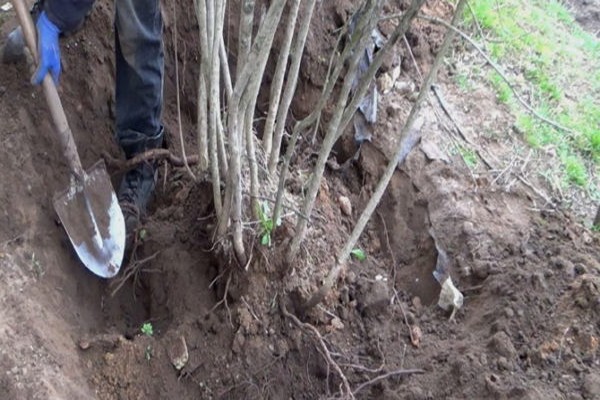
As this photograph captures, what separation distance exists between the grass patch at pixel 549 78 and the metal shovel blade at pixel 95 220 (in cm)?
185

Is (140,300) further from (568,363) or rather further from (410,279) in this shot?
(568,363)

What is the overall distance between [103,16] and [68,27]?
1.89 ft

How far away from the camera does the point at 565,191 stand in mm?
3248

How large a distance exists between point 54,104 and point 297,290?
1098 millimetres

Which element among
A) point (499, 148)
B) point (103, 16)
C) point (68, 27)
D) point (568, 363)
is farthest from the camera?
point (499, 148)

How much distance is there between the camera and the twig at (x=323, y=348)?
2.36 meters

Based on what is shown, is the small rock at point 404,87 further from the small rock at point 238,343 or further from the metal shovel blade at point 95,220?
the small rock at point 238,343

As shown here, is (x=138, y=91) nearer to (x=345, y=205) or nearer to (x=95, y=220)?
(x=95, y=220)

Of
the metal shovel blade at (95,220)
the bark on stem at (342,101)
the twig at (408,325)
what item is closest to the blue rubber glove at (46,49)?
the metal shovel blade at (95,220)

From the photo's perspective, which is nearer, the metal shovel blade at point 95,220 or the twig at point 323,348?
the twig at point 323,348

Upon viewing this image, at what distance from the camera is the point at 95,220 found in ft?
9.02

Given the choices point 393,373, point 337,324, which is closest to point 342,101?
point 337,324

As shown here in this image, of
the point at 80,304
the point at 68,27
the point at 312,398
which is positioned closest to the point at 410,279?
the point at 312,398

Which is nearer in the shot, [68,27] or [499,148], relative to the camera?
[68,27]
